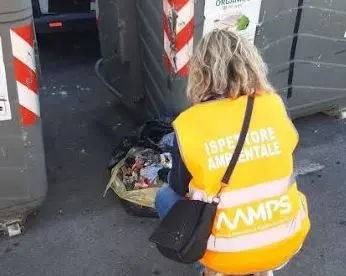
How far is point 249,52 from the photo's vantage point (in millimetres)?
2051

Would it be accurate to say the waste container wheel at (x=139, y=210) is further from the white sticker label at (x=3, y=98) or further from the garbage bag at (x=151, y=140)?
the white sticker label at (x=3, y=98)

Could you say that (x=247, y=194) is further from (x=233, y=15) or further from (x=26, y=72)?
(x=233, y=15)

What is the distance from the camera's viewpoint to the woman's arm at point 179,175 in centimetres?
209

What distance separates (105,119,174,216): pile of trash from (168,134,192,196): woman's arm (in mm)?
986

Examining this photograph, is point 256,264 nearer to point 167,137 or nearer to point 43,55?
point 167,137

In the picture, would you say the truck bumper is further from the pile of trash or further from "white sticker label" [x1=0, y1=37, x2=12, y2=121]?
"white sticker label" [x1=0, y1=37, x2=12, y2=121]

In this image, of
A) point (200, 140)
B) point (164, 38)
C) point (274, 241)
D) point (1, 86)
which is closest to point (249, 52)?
point (200, 140)

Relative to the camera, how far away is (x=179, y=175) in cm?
214

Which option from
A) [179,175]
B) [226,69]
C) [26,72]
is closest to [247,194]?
[179,175]

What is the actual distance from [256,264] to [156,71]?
2049 mm

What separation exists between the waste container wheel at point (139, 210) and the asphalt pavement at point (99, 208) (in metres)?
0.04

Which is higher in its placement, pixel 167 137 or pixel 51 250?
pixel 167 137

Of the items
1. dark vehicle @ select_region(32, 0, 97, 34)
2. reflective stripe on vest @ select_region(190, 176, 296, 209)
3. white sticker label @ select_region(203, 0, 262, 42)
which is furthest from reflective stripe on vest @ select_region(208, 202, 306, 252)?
dark vehicle @ select_region(32, 0, 97, 34)

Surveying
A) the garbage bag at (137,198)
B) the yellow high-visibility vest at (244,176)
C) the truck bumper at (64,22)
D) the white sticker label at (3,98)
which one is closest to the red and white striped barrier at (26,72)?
the white sticker label at (3,98)
